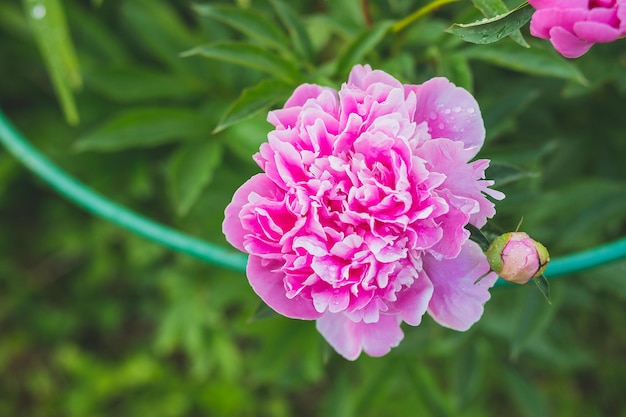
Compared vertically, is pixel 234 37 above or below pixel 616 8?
below

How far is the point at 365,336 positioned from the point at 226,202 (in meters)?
0.51

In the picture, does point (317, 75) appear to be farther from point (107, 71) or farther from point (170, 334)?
point (170, 334)

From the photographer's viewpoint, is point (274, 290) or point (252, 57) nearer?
point (274, 290)

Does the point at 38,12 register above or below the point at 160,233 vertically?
above

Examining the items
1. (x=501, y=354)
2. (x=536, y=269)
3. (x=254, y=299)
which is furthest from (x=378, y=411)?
(x=536, y=269)

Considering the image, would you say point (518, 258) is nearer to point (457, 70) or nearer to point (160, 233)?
point (457, 70)

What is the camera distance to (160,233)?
2.58ft

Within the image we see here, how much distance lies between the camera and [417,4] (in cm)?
77

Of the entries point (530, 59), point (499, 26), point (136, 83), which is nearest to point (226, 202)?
point (136, 83)

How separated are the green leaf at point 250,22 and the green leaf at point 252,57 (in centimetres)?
5

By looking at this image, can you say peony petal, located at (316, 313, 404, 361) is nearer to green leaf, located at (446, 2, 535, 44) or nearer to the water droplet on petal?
green leaf, located at (446, 2, 535, 44)

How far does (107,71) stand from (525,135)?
1.92ft

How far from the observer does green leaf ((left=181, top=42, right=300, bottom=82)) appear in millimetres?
606

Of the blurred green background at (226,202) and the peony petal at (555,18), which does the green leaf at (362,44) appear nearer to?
the blurred green background at (226,202)
